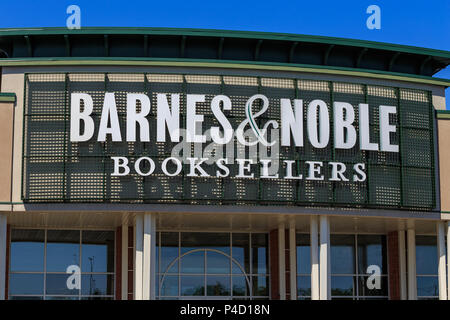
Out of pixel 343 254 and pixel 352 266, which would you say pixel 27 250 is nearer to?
pixel 343 254

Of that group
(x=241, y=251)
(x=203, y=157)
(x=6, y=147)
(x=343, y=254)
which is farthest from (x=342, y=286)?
(x=6, y=147)

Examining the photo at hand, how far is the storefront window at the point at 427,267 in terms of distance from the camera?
42031 mm

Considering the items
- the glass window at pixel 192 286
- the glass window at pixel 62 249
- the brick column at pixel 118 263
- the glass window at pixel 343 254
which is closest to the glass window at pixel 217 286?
the glass window at pixel 192 286

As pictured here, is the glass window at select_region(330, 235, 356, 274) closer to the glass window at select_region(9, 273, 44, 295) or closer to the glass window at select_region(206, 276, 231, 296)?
the glass window at select_region(206, 276, 231, 296)

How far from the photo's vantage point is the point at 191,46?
36.9 meters

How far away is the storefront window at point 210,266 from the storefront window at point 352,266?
1935 millimetres

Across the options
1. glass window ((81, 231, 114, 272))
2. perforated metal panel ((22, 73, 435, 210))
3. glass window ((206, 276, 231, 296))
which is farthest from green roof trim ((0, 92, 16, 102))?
glass window ((206, 276, 231, 296))

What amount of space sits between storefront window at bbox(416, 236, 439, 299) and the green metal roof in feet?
33.1

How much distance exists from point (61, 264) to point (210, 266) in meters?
6.86

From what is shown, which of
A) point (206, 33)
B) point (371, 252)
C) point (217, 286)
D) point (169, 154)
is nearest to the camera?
point (169, 154)

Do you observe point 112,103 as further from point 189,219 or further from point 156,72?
point 189,219

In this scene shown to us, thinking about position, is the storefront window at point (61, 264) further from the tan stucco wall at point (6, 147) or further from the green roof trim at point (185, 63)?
the green roof trim at point (185, 63)

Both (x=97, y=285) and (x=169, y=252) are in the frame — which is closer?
(x=97, y=285)

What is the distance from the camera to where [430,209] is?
120 feet
